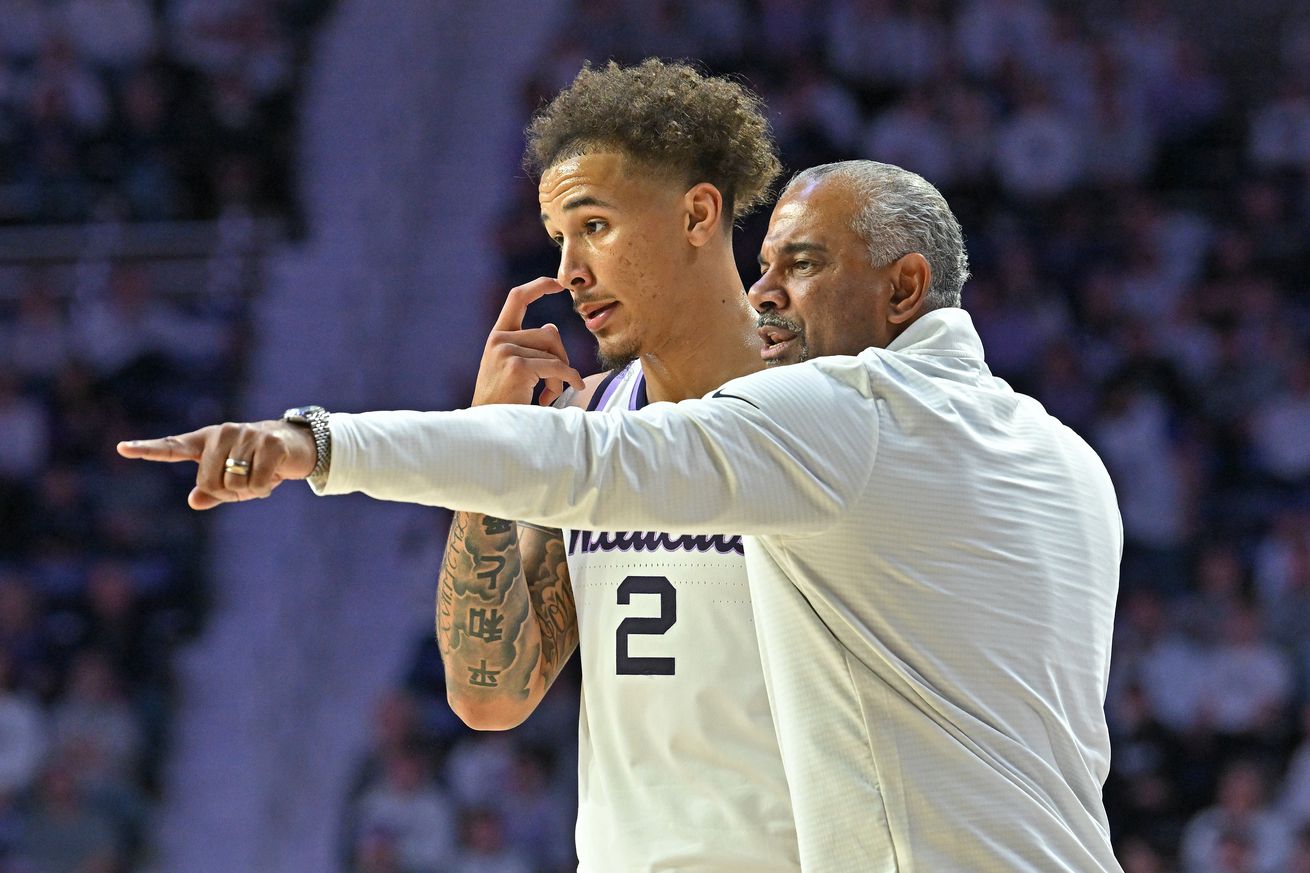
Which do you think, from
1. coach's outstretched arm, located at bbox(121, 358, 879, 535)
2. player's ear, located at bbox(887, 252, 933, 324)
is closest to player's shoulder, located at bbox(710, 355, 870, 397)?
coach's outstretched arm, located at bbox(121, 358, 879, 535)

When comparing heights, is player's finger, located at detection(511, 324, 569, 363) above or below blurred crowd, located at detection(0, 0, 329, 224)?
below

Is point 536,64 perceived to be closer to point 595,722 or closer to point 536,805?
point 536,805

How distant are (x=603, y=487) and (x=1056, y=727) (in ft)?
2.46

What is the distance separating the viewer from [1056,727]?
2340 mm

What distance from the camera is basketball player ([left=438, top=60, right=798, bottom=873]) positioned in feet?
9.34

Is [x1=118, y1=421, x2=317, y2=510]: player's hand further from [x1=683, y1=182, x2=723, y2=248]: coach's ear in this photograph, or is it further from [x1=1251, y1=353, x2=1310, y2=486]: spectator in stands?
[x1=1251, y1=353, x2=1310, y2=486]: spectator in stands

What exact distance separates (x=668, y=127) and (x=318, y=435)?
1441mm

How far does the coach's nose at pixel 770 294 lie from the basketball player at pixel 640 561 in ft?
1.51

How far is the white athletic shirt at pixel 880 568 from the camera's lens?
7.06 feet

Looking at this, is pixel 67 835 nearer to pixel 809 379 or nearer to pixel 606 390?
pixel 606 390

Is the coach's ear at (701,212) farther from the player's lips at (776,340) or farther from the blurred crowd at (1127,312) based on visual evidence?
the blurred crowd at (1127,312)

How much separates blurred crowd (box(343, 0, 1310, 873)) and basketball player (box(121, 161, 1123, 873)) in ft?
15.9

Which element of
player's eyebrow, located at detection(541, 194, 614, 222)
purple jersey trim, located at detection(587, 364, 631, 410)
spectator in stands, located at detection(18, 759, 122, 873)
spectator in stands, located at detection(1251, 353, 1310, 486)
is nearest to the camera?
player's eyebrow, located at detection(541, 194, 614, 222)

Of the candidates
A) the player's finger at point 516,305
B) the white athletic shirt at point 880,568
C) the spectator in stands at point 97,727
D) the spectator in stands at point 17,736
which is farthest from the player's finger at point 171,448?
the spectator in stands at point 17,736
